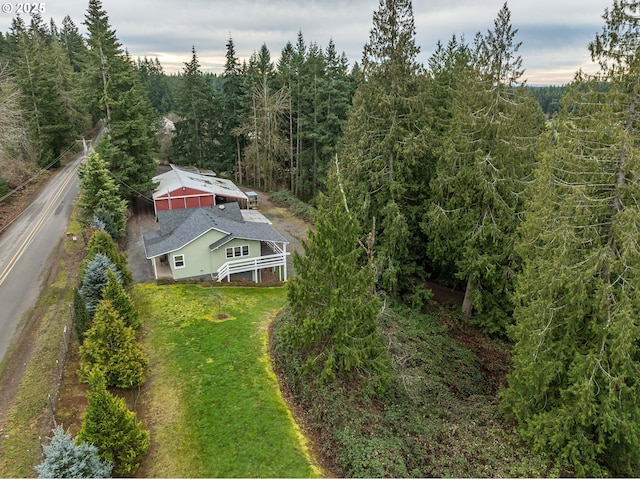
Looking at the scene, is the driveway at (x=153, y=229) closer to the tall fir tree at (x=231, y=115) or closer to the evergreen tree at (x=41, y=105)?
the tall fir tree at (x=231, y=115)

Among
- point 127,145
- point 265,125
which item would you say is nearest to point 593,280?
point 127,145

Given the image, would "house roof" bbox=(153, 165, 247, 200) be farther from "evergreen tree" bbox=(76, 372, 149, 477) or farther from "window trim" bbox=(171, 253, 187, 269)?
"evergreen tree" bbox=(76, 372, 149, 477)

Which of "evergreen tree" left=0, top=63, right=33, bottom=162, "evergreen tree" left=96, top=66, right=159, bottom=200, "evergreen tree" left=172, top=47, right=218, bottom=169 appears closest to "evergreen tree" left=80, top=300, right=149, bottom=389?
"evergreen tree" left=96, top=66, right=159, bottom=200

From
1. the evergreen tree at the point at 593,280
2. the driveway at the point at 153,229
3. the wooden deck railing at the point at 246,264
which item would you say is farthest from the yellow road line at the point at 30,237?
the evergreen tree at the point at 593,280

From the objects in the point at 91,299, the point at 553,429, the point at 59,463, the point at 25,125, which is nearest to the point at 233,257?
the point at 91,299

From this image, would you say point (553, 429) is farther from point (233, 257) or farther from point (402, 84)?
point (233, 257)

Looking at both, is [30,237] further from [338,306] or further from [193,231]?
[338,306]
